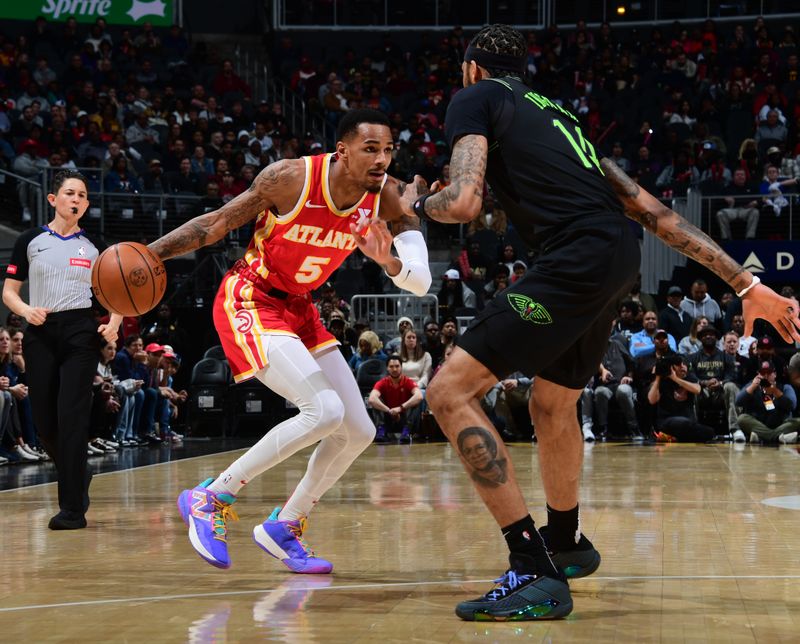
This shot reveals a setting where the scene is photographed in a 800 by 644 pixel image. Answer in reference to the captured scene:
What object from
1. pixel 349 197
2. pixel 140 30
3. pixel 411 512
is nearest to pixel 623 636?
pixel 349 197

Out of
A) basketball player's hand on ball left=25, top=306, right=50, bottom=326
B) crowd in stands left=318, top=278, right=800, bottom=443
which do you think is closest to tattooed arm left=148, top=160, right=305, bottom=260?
basketball player's hand on ball left=25, top=306, right=50, bottom=326

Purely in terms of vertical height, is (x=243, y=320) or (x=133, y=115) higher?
(x=133, y=115)

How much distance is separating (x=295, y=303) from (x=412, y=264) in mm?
787

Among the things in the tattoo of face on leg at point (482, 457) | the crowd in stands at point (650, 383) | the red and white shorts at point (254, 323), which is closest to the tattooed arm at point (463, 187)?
the tattoo of face on leg at point (482, 457)

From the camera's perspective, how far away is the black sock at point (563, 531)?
4461 mm

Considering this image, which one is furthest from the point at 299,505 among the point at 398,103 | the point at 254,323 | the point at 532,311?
the point at 398,103

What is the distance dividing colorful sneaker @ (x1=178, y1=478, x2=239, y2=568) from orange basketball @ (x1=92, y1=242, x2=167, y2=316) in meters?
0.83

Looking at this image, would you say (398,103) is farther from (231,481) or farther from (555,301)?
(555,301)

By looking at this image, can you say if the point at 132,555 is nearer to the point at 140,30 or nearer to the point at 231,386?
the point at 231,386

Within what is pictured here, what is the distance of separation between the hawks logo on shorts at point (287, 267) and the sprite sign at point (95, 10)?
17.8m

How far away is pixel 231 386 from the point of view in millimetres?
14539

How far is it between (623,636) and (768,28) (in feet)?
70.8

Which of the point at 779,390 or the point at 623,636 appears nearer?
the point at 623,636

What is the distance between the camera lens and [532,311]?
388 centimetres
